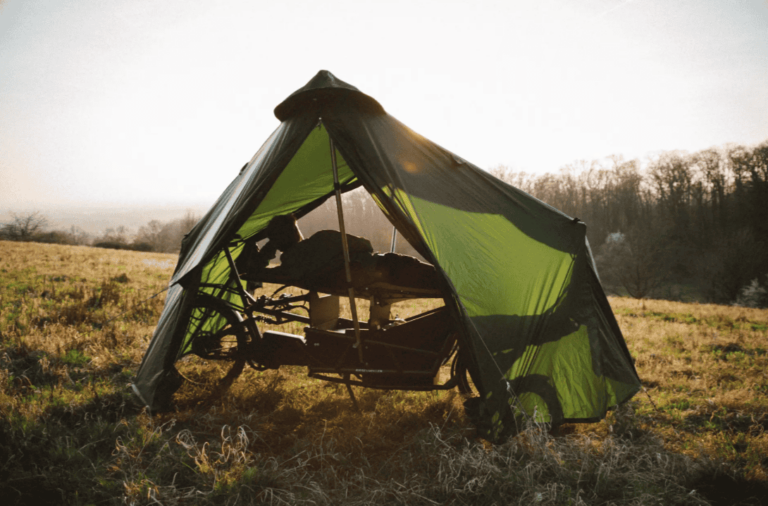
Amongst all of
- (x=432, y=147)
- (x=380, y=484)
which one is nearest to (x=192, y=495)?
(x=380, y=484)

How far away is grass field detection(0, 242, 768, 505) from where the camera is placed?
276cm

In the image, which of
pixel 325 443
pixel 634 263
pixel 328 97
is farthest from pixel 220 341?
pixel 634 263

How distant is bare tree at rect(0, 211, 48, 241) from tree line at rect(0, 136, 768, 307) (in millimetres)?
82

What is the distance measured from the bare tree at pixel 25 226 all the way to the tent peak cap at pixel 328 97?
4821 centimetres

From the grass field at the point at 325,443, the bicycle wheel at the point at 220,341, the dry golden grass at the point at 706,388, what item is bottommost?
the grass field at the point at 325,443

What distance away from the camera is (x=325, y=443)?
3.46 m

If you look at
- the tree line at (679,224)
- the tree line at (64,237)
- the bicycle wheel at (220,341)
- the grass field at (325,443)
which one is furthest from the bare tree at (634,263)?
the tree line at (64,237)

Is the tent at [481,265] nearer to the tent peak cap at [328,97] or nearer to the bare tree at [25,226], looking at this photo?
the tent peak cap at [328,97]

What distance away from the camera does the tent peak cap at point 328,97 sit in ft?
12.4

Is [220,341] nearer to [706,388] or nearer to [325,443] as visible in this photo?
→ [325,443]

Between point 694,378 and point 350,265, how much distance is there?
5207 mm

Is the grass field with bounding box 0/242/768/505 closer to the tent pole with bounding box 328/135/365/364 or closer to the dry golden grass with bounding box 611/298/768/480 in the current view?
the dry golden grass with bounding box 611/298/768/480

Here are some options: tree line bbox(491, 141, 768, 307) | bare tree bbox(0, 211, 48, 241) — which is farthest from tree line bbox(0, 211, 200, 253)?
tree line bbox(491, 141, 768, 307)

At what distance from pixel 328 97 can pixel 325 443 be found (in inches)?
125
